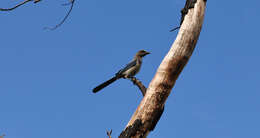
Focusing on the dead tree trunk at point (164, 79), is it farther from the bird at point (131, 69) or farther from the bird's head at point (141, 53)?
the bird's head at point (141, 53)

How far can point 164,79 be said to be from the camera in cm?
525

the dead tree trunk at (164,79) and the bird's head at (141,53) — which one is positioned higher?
the bird's head at (141,53)

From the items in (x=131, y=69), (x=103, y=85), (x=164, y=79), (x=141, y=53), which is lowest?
(x=164, y=79)

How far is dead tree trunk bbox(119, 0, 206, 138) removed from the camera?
4.97 m

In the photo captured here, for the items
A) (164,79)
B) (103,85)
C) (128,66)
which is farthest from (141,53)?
(164,79)

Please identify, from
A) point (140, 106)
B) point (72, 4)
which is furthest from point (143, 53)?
point (140, 106)

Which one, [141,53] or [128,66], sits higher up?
[141,53]

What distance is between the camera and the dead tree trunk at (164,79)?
497 cm

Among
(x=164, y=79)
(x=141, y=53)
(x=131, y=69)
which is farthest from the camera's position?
(x=141, y=53)

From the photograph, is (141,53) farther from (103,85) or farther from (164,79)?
(164,79)

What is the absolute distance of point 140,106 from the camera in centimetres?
512

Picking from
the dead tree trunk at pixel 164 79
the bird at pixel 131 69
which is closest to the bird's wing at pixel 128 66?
the bird at pixel 131 69

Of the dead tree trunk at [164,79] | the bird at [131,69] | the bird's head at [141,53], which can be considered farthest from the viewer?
the bird's head at [141,53]

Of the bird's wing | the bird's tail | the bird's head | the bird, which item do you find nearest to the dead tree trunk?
the bird's tail
